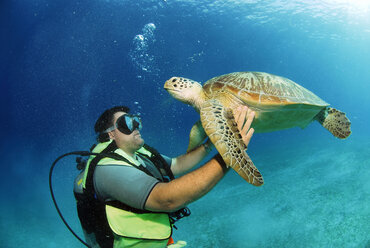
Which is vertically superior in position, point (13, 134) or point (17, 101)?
point (17, 101)

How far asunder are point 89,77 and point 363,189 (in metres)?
31.9

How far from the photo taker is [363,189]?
545cm

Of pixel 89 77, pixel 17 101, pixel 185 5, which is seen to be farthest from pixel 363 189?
pixel 17 101

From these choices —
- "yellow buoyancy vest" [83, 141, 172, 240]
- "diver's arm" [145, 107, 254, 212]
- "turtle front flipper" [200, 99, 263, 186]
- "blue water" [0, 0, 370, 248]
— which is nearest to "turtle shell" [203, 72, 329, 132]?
"turtle front flipper" [200, 99, 263, 186]

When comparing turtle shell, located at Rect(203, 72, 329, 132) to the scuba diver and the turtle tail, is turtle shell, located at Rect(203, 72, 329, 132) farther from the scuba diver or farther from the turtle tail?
the turtle tail

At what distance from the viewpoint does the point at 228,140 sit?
1548 millimetres

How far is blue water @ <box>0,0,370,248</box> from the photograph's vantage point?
16.5ft

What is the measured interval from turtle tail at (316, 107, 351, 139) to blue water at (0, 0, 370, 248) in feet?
7.59

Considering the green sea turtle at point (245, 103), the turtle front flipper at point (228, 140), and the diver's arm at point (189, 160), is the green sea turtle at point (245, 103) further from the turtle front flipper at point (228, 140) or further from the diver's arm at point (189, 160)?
the diver's arm at point (189, 160)

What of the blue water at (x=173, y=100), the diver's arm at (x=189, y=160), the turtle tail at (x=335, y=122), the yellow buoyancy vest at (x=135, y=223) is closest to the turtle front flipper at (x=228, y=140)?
the diver's arm at (x=189, y=160)

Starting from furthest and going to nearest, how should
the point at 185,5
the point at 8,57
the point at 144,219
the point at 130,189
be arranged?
the point at 8,57 < the point at 185,5 < the point at 144,219 < the point at 130,189

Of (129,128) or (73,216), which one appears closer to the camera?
(129,128)

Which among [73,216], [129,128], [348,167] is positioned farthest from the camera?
[73,216]

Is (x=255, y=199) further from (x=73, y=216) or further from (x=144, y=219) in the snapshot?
(x=73, y=216)
